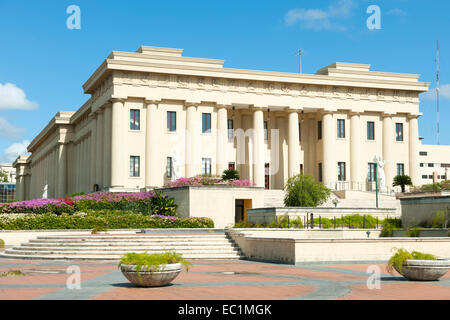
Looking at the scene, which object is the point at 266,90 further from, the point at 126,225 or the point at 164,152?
the point at 126,225

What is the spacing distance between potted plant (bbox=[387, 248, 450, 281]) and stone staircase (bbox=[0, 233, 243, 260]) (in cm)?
1043

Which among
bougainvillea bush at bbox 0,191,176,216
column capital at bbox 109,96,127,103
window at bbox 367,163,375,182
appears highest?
column capital at bbox 109,96,127,103

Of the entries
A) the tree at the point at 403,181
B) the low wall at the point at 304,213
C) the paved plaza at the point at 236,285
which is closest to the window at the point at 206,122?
the tree at the point at 403,181

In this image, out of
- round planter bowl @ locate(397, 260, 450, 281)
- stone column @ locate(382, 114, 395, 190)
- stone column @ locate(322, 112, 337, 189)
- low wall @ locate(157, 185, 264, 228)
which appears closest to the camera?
round planter bowl @ locate(397, 260, 450, 281)

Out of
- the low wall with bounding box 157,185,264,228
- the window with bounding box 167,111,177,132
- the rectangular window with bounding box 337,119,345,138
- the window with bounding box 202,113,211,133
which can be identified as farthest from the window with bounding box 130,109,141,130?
the rectangular window with bounding box 337,119,345,138

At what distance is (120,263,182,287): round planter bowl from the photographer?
1312 centimetres

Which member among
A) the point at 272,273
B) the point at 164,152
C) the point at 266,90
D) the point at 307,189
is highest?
the point at 266,90

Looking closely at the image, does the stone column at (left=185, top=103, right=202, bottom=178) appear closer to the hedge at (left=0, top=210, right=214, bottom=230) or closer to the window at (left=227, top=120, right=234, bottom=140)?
the window at (left=227, top=120, right=234, bottom=140)

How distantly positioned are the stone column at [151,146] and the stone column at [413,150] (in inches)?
976

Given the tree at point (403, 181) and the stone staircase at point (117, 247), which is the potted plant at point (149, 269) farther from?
the tree at point (403, 181)

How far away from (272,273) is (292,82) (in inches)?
1534

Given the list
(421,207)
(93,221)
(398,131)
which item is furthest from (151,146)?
(421,207)
